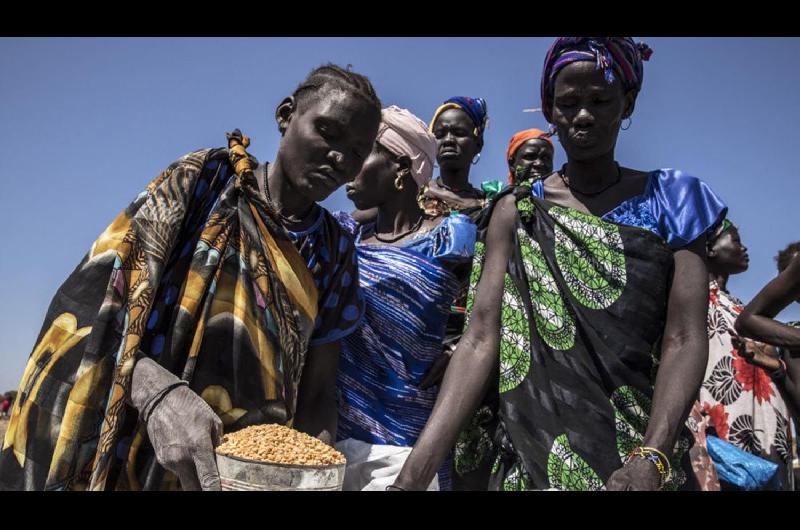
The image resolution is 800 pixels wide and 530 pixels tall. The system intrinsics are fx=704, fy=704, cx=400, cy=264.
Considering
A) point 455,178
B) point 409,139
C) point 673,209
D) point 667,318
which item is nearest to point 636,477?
point 667,318

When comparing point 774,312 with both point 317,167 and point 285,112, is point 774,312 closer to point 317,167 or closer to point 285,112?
point 317,167

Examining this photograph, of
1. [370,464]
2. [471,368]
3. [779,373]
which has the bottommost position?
[370,464]

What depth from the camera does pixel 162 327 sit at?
95.4 inches

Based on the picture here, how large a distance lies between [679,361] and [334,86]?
1.67 meters

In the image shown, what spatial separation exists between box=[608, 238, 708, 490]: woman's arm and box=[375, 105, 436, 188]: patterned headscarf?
222cm

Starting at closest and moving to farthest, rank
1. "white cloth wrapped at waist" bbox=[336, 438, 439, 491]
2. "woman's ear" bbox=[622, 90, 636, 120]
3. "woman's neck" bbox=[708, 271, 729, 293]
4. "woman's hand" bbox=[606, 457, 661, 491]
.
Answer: "woman's hand" bbox=[606, 457, 661, 491], "woman's ear" bbox=[622, 90, 636, 120], "white cloth wrapped at waist" bbox=[336, 438, 439, 491], "woman's neck" bbox=[708, 271, 729, 293]

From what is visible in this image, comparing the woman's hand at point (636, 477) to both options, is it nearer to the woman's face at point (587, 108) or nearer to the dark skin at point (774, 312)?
the woman's face at point (587, 108)

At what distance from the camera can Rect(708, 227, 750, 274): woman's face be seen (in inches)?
245

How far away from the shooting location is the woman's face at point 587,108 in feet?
8.53

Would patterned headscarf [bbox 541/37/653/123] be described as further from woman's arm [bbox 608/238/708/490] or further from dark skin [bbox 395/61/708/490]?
woman's arm [bbox 608/238/708/490]

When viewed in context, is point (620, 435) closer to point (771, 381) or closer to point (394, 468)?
point (394, 468)

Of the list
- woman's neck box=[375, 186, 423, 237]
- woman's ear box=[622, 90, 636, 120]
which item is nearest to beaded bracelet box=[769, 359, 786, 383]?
woman's neck box=[375, 186, 423, 237]

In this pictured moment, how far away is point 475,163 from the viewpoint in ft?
18.2

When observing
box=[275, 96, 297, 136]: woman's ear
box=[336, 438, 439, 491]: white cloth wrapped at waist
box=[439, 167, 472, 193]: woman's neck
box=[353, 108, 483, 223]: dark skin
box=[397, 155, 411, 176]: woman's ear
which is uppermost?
box=[353, 108, 483, 223]: dark skin
